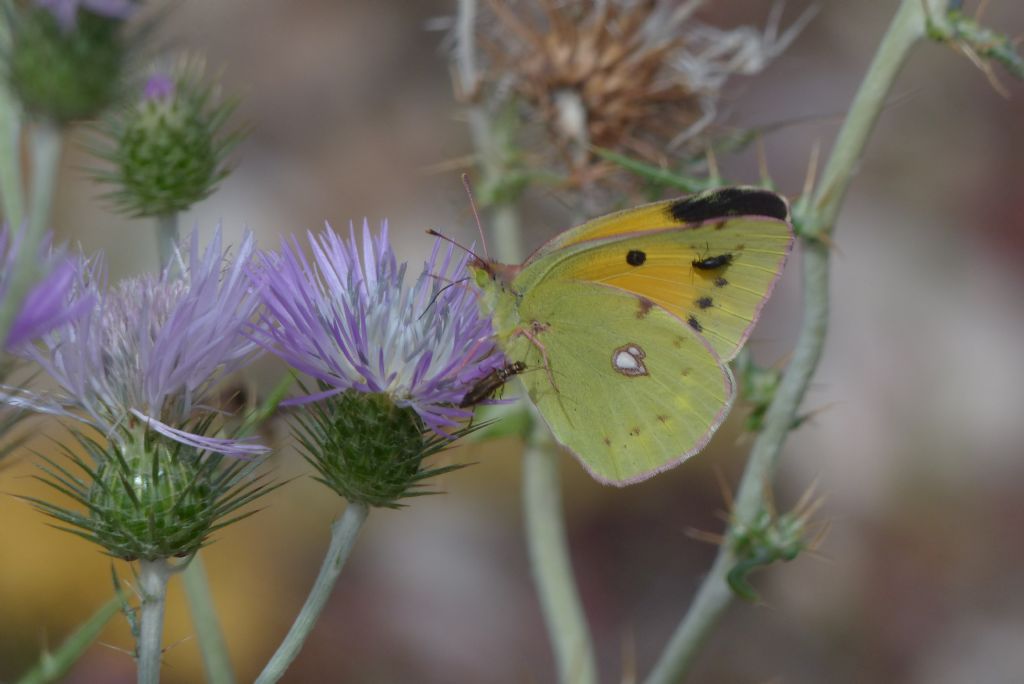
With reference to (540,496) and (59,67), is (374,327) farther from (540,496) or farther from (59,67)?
(540,496)

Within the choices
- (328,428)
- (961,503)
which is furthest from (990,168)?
(328,428)

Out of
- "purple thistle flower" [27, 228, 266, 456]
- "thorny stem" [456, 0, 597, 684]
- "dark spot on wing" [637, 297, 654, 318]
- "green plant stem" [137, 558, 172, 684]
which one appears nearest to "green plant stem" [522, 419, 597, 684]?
"thorny stem" [456, 0, 597, 684]

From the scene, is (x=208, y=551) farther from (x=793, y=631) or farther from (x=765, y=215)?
(x=765, y=215)

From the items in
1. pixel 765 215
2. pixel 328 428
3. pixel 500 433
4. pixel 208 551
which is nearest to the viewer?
pixel 328 428

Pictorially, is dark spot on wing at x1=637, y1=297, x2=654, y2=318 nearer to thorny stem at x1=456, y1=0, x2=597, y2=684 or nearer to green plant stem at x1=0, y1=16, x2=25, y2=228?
thorny stem at x1=456, y1=0, x2=597, y2=684

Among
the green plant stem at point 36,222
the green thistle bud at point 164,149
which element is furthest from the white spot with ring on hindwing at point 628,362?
the green plant stem at point 36,222

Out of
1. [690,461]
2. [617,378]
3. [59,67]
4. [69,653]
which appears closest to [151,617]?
[69,653]
